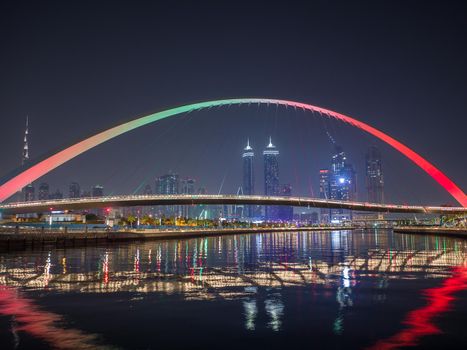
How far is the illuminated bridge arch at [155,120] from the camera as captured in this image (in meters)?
40.4

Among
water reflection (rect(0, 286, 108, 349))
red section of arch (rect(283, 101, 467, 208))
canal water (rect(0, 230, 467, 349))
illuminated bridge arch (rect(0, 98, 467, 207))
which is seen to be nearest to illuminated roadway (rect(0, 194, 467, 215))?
illuminated bridge arch (rect(0, 98, 467, 207))

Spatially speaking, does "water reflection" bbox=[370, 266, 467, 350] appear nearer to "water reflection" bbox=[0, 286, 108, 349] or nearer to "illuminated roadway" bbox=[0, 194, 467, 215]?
"water reflection" bbox=[0, 286, 108, 349]

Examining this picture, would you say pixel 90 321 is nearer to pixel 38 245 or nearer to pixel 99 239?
pixel 38 245

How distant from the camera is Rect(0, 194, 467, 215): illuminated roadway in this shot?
79.4 m

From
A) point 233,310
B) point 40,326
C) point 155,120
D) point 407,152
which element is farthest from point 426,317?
point 407,152

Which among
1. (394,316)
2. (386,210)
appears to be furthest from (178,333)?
(386,210)

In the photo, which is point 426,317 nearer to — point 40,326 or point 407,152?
point 40,326

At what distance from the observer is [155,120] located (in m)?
50.2

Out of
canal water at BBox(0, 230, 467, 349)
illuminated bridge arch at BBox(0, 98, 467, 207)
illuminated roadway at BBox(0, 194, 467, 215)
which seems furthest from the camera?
illuminated roadway at BBox(0, 194, 467, 215)

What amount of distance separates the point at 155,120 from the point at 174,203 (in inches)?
1812

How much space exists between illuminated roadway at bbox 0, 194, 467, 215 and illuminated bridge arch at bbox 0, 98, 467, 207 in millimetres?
31491

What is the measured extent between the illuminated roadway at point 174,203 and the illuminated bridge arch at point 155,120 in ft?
103

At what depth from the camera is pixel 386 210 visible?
117 m

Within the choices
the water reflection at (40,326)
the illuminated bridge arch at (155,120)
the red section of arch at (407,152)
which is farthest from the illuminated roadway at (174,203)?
the water reflection at (40,326)
